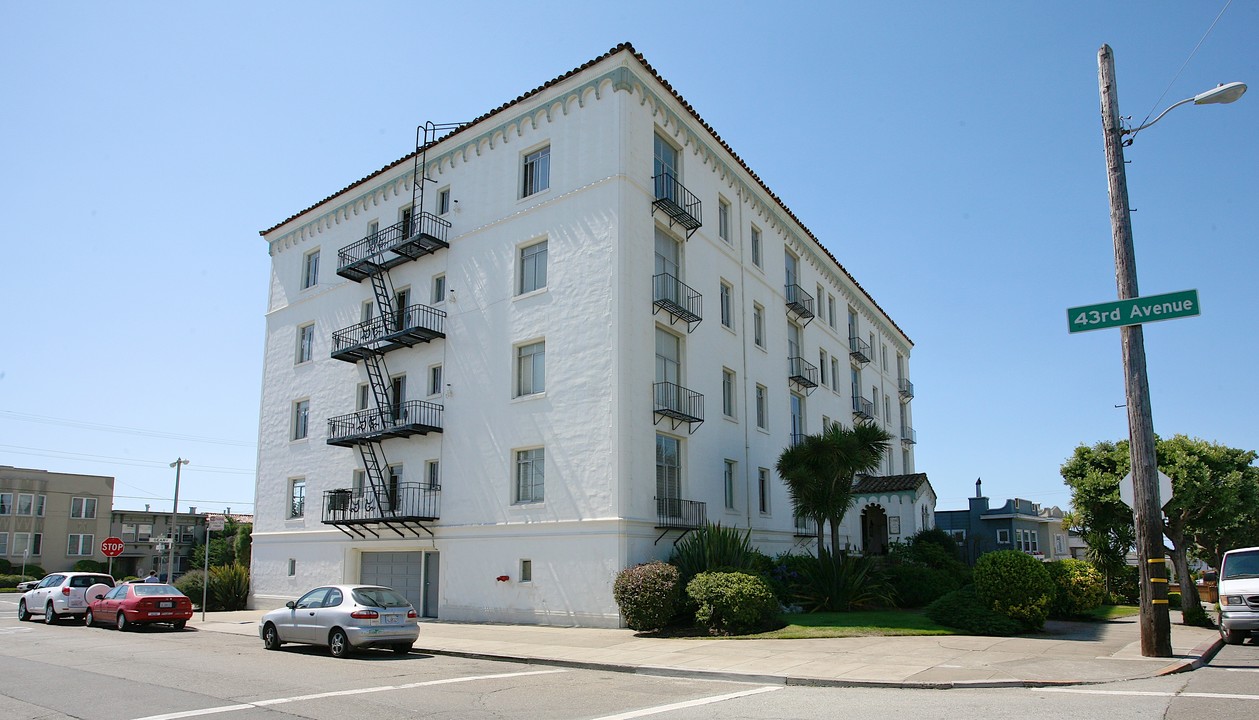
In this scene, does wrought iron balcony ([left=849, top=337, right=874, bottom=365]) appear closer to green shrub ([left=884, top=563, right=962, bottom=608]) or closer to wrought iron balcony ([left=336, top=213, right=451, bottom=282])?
green shrub ([left=884, top=563, right=962, bottom=608])

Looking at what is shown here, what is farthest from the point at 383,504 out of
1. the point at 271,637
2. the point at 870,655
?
the point at 870,655

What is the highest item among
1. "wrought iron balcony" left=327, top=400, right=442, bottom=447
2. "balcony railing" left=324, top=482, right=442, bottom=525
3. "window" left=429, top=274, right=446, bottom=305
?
"window" left=429, top=274, right=446, bottom=305

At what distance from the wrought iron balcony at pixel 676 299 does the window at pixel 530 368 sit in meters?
3.42

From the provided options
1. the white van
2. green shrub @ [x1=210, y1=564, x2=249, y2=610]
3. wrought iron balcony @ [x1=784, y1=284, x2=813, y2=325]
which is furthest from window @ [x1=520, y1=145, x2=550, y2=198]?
the white van

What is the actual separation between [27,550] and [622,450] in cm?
6547

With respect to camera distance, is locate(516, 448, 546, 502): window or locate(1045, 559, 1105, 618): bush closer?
locate(1045, 559, 1105, 618): bush

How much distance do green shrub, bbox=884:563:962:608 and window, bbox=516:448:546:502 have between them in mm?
10927

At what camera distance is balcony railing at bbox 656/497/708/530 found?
2259 centimetres

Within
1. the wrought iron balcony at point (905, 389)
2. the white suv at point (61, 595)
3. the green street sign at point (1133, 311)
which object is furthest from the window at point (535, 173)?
the wrought iron balcony at point (905, 389)

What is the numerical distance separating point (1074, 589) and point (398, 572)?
1935cm

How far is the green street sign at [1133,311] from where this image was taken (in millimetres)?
13188

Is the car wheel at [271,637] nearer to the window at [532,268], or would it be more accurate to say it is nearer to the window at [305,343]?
the window at [532,268]

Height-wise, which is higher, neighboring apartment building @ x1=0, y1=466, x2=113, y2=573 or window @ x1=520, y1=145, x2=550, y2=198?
window @ x1=520, y1=145, x2=550, y2=198

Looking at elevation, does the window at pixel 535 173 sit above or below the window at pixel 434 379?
above
